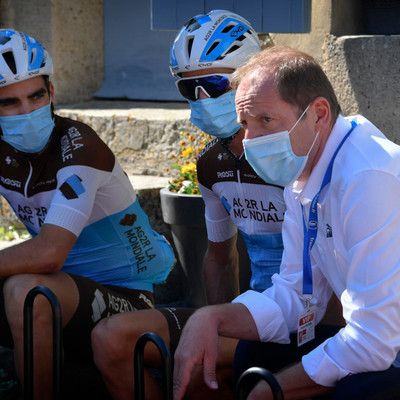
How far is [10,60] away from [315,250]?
5.93 feet

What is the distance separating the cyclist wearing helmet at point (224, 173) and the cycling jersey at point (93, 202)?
319 millimetres

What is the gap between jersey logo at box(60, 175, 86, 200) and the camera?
334 centimetres

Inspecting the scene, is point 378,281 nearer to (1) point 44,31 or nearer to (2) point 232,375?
(2) point 232,375

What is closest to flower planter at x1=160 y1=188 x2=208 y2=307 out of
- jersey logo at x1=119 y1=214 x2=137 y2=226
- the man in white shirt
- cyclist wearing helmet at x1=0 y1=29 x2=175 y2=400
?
cyclist wearing helmet at x1=0 y1=29 x2=175 y2=400

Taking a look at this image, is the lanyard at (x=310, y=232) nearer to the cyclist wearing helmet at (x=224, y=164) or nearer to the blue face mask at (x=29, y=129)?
the cyclist wearing helmet at (x=224, y=164)

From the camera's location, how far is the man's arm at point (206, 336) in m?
2.40

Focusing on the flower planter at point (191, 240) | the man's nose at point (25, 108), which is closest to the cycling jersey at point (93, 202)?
the man's nose at point (25, 108)

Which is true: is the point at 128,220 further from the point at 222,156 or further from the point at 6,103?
the point at 6,103

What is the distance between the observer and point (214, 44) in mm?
3387

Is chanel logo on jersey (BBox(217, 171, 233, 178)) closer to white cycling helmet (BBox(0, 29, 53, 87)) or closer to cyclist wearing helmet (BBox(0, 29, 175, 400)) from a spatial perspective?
cyclist wearing helmet (BBox(0, 29, 175, 400))

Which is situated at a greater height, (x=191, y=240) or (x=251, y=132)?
(x=251, y=132)

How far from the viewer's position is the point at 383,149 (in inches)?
90.0

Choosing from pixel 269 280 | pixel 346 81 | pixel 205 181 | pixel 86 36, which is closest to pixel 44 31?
pixel 86 36

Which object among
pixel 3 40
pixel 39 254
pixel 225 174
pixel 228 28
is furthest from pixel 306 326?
pixel 3 40
